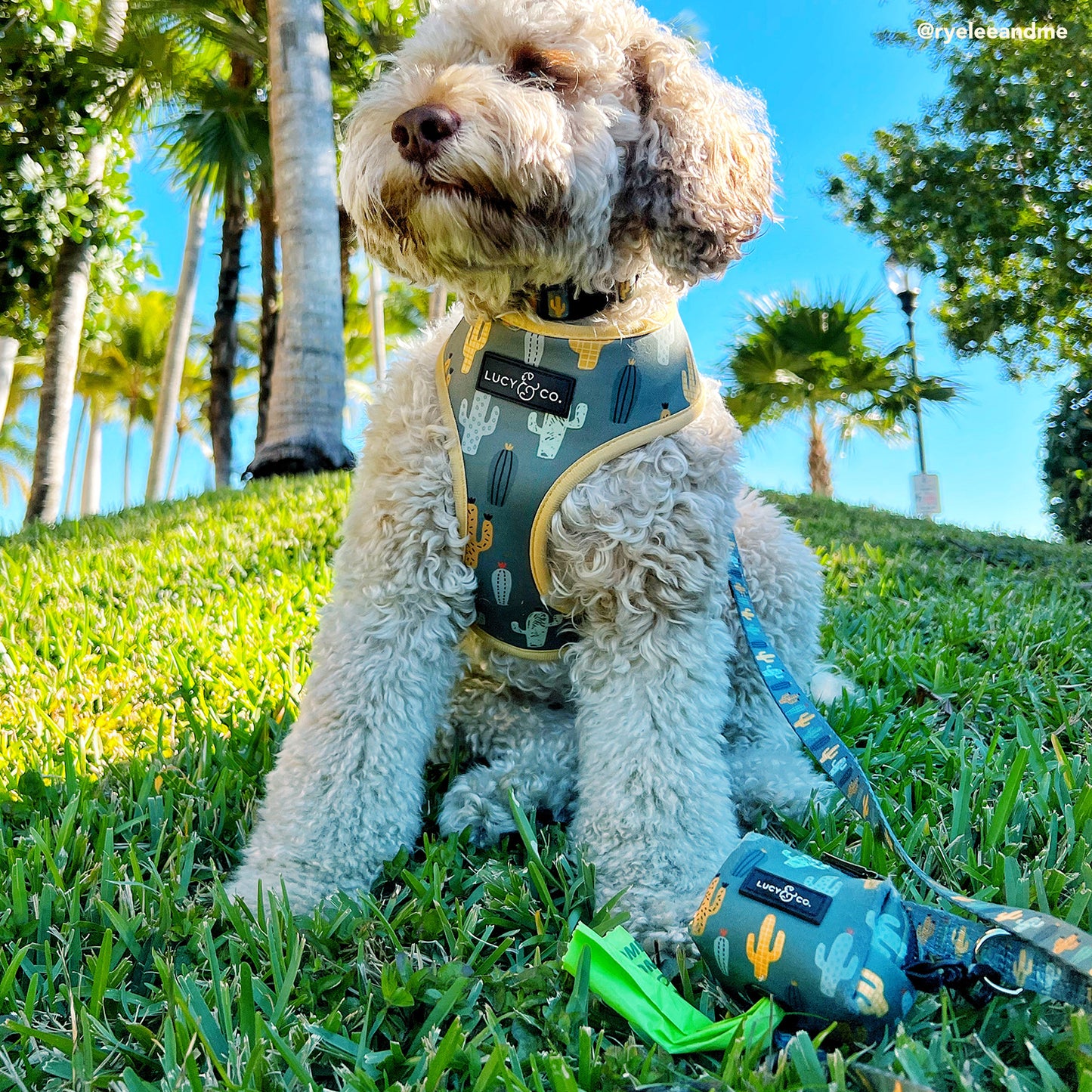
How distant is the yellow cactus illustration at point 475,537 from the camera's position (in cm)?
220

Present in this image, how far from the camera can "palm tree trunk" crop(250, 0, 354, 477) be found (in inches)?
312

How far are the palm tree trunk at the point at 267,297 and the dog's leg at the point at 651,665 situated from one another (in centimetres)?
1079

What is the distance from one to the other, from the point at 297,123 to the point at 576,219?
22.7ft

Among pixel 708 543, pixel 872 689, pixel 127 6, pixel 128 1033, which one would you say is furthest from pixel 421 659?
pixel 127 6

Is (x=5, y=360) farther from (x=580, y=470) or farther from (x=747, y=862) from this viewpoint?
(x=747, y=862)

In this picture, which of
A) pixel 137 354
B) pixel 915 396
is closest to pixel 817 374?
pixel 915 396

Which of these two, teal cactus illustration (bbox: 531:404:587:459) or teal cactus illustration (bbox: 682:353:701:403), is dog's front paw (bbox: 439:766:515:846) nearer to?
teal cactus illustration (bbox: 531:404:587:459)

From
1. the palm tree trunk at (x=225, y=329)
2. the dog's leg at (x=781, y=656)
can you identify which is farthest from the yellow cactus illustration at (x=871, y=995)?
the palm tree trunk at (x=225, y=329)

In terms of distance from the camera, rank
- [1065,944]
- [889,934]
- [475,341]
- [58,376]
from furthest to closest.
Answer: [58,376]
[475,341]
[889,934]
[1065,944]

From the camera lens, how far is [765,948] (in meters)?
1.60

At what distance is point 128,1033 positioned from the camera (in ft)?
5.49

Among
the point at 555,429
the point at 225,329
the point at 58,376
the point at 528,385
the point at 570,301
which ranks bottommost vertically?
the point at 555,429

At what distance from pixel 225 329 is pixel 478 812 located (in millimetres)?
11801

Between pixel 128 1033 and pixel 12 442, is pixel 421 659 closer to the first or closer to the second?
pixel 128 1033
